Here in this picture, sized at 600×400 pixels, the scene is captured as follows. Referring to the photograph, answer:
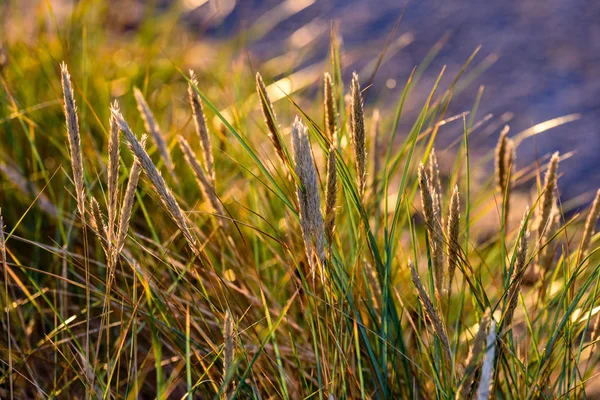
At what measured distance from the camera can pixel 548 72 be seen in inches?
132

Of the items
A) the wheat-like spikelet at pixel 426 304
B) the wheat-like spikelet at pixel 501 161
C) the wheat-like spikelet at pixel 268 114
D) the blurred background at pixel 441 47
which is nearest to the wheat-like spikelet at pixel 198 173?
the wheat-like spikelet at pixel 268 114

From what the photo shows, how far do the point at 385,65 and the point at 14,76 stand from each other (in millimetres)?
2137

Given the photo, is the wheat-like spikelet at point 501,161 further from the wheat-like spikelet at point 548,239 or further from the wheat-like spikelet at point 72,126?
the wheat-like spikelet at point 72,126

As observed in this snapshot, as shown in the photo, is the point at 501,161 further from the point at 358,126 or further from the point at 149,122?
the point at 149,122

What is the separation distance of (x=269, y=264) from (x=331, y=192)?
2.62 feet

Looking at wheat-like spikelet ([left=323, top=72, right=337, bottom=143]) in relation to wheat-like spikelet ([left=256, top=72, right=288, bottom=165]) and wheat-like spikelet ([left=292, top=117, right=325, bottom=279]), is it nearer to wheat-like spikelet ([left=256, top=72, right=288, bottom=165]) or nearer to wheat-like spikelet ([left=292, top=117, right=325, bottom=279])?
wheat-like spikelet ([left=256, top=72, right=288, bottom=165])

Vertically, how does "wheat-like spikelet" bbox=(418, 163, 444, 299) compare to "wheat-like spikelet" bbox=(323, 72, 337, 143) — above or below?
below

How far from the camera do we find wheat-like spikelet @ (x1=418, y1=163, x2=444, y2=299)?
3.01 ft

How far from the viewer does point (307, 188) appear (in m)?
0.77

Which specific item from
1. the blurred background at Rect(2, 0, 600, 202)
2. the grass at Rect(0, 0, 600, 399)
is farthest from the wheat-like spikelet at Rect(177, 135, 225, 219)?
the blurred background at Rect(2, 0, 600, 202)

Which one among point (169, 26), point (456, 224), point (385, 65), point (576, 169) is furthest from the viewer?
point (385, 65)

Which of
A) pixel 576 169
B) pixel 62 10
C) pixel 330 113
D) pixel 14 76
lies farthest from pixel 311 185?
pixel 62 10

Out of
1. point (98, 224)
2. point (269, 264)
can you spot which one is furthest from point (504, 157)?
point (98, 224)

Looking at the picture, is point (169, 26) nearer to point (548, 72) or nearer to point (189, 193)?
point (189, 193)
